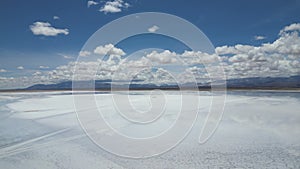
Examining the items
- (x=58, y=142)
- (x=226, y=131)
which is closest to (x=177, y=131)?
(x=226, y=131)

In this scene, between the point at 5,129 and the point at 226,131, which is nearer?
the point at 226,131

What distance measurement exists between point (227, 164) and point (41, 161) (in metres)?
3.09

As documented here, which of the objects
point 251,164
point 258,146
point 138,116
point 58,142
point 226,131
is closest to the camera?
point 251,164

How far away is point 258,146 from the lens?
14.2 ft

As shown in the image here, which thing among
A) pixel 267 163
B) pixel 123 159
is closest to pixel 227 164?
pixel 267 163

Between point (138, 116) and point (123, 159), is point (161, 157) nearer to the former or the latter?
point (123, 159)

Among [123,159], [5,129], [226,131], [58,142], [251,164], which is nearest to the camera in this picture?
[251,164]

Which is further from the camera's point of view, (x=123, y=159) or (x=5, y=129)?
(x=5, y=129)

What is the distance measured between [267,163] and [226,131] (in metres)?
2.16

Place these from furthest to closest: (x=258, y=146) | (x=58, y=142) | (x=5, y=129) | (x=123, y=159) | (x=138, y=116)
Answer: (x=138, y=116)
(x=5, y=129)
(x=58, y=142)
(x=258, y=146)
(x=123, y=159)

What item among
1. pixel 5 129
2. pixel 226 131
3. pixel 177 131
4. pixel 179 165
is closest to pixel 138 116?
pixel 177 131

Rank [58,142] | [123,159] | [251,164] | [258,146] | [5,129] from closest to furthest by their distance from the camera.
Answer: [251,164] < [123,159] < [258,146] < [58,142] < [5,129]

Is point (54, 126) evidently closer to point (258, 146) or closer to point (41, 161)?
point (41, 161)

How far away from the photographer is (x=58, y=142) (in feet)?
15.6
